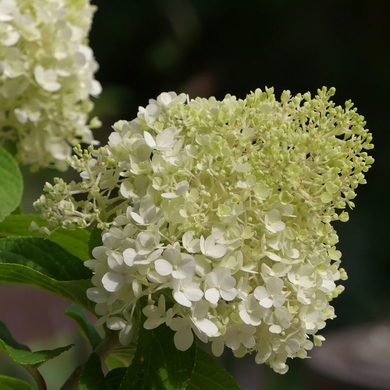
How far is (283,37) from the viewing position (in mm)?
4496

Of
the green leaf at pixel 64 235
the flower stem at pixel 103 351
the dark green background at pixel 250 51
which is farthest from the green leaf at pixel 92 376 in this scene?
the dark green background at pixel 250 51

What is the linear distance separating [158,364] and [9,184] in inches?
12.2

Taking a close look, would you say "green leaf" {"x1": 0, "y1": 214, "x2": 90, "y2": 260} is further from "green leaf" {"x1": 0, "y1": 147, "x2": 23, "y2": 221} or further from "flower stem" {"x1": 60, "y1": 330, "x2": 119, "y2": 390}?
"flower stem" {"x1": 60, "y1": 330, "x2": 119, "y2": 390}

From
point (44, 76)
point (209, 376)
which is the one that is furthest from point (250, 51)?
point (209, 376)

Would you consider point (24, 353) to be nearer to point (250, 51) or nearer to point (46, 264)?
point (46, 264)

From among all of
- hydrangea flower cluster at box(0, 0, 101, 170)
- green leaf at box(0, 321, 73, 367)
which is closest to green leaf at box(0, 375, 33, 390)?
green leaf at box(0, 321, 73, 367)

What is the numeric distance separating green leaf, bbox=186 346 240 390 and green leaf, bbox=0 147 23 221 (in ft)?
0.85

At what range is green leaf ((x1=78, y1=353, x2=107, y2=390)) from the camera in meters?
0.60

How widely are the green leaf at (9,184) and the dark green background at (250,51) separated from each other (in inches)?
125

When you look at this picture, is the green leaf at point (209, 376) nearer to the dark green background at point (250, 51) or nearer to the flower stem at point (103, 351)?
the flower stem at point (103, 351)

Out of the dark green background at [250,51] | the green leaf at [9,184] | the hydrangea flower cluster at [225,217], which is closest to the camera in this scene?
the hydrangea flower cluster at [225,217]

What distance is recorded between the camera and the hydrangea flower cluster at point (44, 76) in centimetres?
82

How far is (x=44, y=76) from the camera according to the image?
2.78 ft

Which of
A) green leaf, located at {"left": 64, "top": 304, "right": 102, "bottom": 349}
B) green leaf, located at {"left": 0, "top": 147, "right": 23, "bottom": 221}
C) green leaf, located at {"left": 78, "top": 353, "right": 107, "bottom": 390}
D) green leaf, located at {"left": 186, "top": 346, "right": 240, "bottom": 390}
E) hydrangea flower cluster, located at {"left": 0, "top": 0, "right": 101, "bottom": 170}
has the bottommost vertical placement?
green leaf, located at {"left": 78, "top": 353, "right": 107, "bottom": 390}
